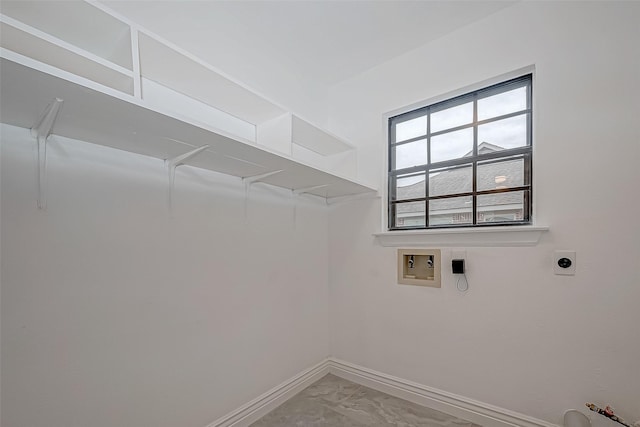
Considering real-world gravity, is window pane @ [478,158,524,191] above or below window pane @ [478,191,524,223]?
above

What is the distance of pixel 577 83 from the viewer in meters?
1.67

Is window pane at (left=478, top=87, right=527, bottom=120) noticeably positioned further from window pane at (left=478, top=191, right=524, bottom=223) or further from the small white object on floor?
the small white object on floor

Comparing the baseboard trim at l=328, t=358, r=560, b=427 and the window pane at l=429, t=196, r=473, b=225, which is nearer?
the baseboard trim at l=328, t=358, r=560, b=427

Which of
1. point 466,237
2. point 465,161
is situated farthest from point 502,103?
point 466,237

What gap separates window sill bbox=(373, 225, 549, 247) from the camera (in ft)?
5.75

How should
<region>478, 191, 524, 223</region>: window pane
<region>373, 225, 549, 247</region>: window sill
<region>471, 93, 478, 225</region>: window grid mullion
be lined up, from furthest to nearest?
<region>471, 93, 478, 225</region>: window grid mullion
<region>478, 191, 524, 223</region>: window pane
<region>373, 225, 549, 247</region>: window sill

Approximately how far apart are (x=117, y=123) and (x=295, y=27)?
57.0 inches

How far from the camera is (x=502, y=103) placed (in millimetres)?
1987

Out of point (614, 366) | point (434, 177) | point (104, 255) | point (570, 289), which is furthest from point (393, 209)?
point (104, 255)

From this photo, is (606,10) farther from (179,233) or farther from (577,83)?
(179,233)

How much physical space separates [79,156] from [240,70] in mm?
1192

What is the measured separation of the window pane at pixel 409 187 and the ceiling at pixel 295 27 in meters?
1.03

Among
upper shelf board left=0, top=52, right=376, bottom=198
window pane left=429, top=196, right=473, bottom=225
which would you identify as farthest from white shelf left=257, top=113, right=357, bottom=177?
window pane left=429, top=196, right=473, bottom=225

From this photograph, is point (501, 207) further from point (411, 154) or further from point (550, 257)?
point (411, 154)
